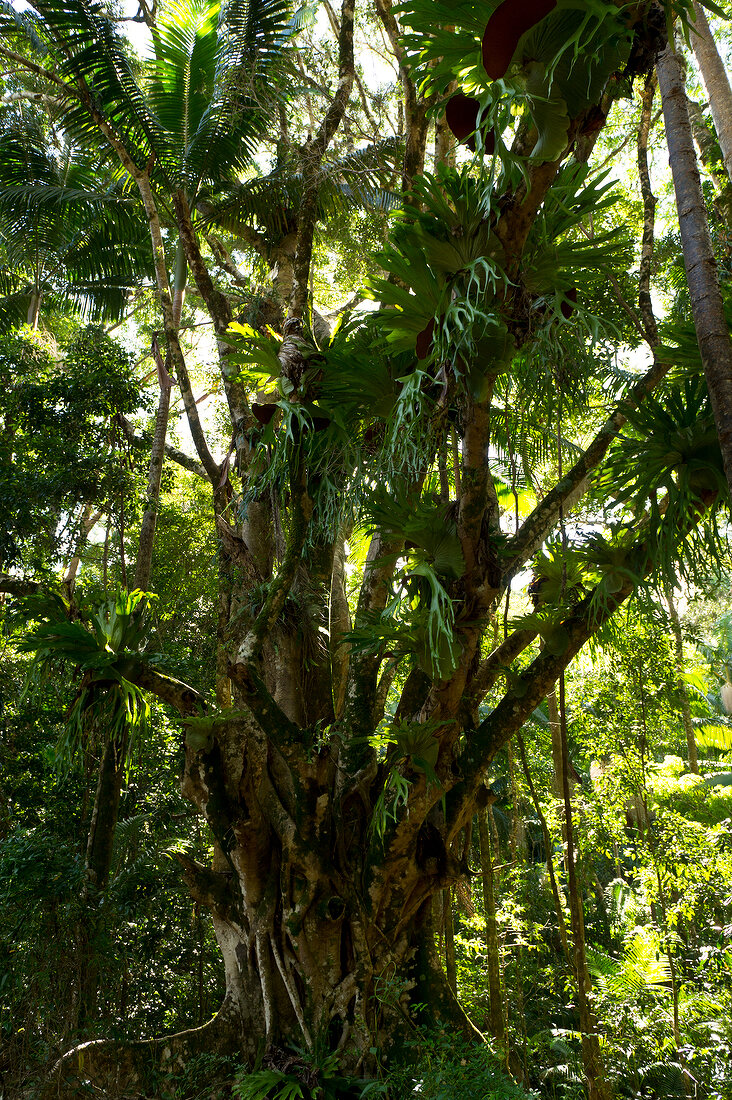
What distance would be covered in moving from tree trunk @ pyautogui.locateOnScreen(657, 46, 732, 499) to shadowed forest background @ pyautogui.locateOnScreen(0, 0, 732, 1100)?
2 cm

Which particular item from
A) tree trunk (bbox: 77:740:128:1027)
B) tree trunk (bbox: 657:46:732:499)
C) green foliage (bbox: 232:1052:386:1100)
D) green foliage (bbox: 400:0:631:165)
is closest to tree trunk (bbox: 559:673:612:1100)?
green foliage (bbox: 232:1052:386:1100)

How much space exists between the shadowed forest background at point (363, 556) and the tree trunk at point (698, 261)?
2 centimetres

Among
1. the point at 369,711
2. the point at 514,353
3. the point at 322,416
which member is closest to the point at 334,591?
the point at 369,711

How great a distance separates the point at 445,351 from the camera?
270cm

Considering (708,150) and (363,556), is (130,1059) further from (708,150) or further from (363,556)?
(708,150)

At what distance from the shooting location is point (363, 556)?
655cm

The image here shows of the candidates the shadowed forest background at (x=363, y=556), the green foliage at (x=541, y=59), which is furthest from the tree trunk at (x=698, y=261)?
the green foliage at (x=541, y=59)

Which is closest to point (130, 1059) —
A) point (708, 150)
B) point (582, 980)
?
point (582, 980)

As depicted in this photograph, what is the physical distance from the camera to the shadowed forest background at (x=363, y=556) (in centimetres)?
280

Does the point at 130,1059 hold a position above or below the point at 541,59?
below

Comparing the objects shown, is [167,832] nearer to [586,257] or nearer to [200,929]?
[200,929]

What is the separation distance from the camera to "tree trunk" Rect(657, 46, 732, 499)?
2377mm

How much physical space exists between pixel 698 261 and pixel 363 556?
13.8 feet

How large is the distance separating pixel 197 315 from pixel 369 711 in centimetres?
958
